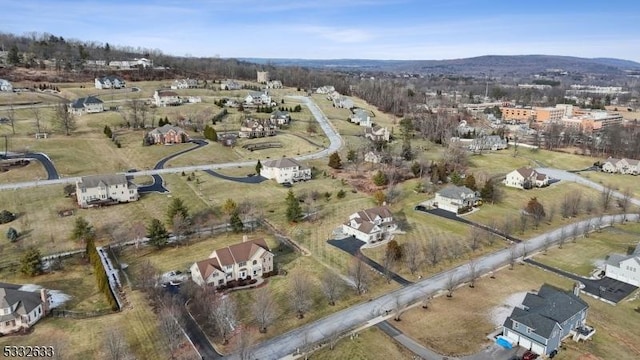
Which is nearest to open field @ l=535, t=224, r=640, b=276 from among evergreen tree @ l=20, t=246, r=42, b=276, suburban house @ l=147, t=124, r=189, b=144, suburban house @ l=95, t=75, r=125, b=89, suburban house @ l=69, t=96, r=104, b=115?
evergreen tree @ l=20, t=246, r=42, b=276

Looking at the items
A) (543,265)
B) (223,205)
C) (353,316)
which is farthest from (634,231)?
(223,205)

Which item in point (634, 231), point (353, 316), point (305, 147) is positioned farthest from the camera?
point (305, 147)

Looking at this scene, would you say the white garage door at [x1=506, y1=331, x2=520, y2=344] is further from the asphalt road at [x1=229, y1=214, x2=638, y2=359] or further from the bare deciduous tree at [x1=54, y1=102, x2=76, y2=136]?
the bare deciduous tree at [x1=54, y1=102, x2=76, y2=136]

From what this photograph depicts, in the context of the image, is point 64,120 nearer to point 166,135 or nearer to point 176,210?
point 166,135

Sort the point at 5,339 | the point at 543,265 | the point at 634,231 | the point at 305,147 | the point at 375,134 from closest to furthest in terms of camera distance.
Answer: the point at 5,339 < the point at 543,265 < the point at 634,231 < the point at 305,147 < the point at 375,134

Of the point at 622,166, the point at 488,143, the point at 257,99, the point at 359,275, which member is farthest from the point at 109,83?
the point at 622,166

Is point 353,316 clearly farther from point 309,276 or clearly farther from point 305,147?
point 305,147

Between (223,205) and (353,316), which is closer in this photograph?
(353,316)
